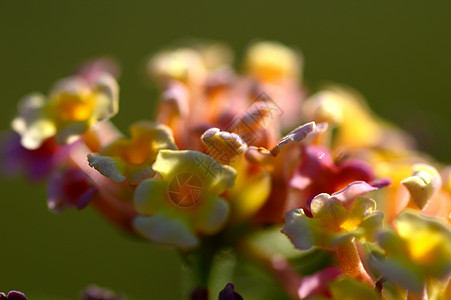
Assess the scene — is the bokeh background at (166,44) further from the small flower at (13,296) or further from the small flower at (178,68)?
the small flower at (13,296)

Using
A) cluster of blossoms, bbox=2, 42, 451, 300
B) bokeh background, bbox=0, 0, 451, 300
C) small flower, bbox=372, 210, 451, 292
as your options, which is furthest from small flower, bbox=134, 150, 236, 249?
bokeh background, bbox=0, 0, 451, 300

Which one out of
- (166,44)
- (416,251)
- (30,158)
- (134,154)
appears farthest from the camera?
(166,44)

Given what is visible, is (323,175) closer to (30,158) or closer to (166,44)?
(30,158)

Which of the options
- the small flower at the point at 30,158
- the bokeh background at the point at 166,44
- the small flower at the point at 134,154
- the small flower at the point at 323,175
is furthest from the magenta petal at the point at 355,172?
the bokeh background at the point at 166,44

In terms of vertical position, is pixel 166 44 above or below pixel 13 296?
below

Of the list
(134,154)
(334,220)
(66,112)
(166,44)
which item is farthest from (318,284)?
(166,44)

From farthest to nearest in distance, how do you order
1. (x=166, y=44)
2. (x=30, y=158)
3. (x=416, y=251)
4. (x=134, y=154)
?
1. (x=166, y=44)
2. (x=30, y=158)
3. (x=134, y=154)
4. (x=416, y=251)

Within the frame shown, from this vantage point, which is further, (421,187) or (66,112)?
(66,112)
